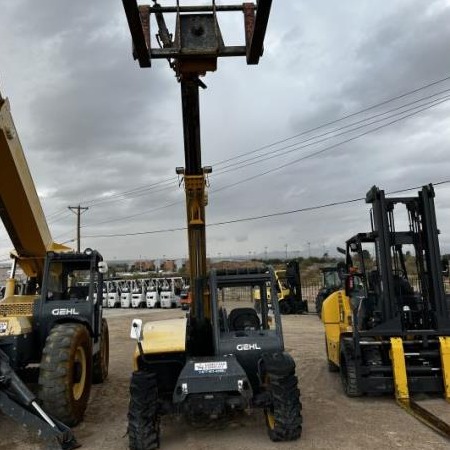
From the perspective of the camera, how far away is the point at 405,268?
9242mm

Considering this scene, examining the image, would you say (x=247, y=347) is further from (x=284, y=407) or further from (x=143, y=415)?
(x=143, y=415)

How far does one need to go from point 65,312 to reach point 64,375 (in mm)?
1658

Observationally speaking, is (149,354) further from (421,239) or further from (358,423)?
(421,239)

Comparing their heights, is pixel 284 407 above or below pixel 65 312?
below

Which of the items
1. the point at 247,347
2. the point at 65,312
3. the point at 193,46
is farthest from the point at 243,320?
the point at 193,46

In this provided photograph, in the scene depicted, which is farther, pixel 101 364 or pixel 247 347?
pixel 101 364

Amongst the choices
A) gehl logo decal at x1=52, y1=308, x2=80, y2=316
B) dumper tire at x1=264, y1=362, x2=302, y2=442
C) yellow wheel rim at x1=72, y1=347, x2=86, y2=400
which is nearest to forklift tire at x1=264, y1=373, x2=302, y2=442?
dumper tire at x1=264, y1=362, x2=302, y2=442

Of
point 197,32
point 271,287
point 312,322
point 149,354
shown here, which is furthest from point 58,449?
point 312,322

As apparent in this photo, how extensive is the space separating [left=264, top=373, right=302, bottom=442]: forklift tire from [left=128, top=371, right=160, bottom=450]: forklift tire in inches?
55.4

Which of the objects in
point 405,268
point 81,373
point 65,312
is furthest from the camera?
point 405,268

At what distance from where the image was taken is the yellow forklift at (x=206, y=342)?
19.9 ft

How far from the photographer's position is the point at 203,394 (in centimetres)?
611

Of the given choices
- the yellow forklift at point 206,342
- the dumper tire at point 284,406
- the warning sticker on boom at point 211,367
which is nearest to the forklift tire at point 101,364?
the yellow forklift at point 206,342

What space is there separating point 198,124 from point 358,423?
197 inches
